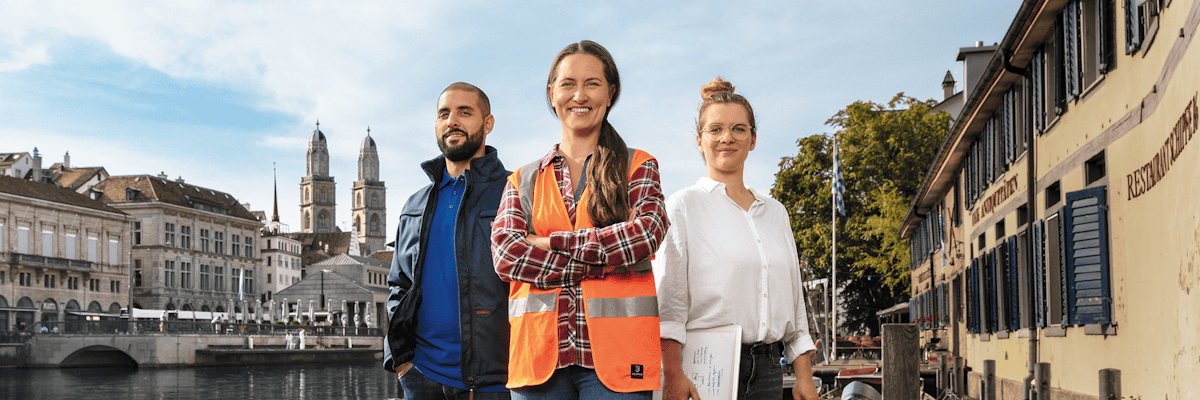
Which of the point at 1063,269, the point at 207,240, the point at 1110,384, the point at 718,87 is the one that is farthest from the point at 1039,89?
the point at 207,240

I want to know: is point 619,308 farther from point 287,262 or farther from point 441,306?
point 287,262

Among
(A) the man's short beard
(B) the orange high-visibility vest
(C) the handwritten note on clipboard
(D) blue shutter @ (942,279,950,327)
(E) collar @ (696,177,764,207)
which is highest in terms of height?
(A) the man's short beard

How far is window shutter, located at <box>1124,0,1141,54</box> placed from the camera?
842 cm

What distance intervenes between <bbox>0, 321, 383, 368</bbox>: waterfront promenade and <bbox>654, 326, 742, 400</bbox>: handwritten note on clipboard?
55.0m

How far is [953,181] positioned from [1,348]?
45884mm

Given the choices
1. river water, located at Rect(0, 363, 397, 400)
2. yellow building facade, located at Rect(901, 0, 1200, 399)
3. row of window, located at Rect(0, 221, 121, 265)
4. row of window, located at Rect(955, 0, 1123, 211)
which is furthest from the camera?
row of window, located at Rect(0, 221, 121, 265)

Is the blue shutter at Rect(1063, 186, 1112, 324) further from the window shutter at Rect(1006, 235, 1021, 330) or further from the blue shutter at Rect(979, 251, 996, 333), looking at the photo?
the blue shutter at Rect(979, 251, 996, 333)

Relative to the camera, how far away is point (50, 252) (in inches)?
2864

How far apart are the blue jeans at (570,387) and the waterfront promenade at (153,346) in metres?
55.5

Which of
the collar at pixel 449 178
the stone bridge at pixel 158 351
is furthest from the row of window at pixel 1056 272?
the stone bridge at pixel 158 351

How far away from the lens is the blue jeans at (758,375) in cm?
372

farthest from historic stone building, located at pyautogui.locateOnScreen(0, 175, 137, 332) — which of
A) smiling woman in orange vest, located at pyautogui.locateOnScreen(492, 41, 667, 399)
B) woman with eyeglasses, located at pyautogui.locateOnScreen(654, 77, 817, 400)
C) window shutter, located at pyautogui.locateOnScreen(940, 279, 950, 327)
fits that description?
smiling woman in orange vest, located at pyautogui.locateOnScreen(492, 41, 667, 399)

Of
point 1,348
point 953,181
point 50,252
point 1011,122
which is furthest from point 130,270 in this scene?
point 1011,122

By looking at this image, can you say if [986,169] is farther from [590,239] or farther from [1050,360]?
[590,239]
